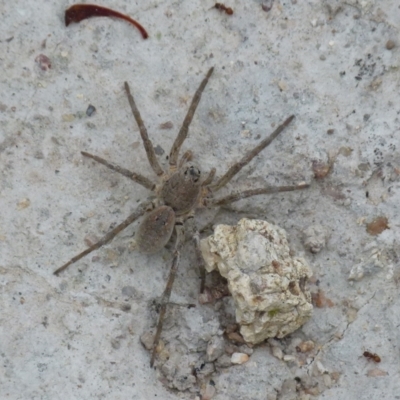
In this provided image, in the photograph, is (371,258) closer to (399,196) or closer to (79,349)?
(399,196)

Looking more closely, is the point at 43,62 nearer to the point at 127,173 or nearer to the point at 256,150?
the point at 127,173

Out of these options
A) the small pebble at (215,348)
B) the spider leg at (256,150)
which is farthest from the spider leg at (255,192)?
the small pebble at (215,348)

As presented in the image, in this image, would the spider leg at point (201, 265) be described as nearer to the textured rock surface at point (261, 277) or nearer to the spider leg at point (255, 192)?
the textured rock surface at point (261, 277)

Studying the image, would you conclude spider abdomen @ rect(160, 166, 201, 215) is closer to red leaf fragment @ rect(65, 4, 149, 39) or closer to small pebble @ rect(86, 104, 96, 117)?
small pebble @ rect(86, 104, 96, 117)

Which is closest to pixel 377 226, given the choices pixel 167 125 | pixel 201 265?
pixel 201 265

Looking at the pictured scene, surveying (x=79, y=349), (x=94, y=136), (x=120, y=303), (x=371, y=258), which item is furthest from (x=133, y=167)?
(x=371, y=258)

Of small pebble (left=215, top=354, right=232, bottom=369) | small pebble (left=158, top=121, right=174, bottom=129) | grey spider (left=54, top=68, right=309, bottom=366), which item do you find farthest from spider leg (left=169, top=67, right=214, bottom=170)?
small pebble (left=215, top=354, right=232, bottom=369)
